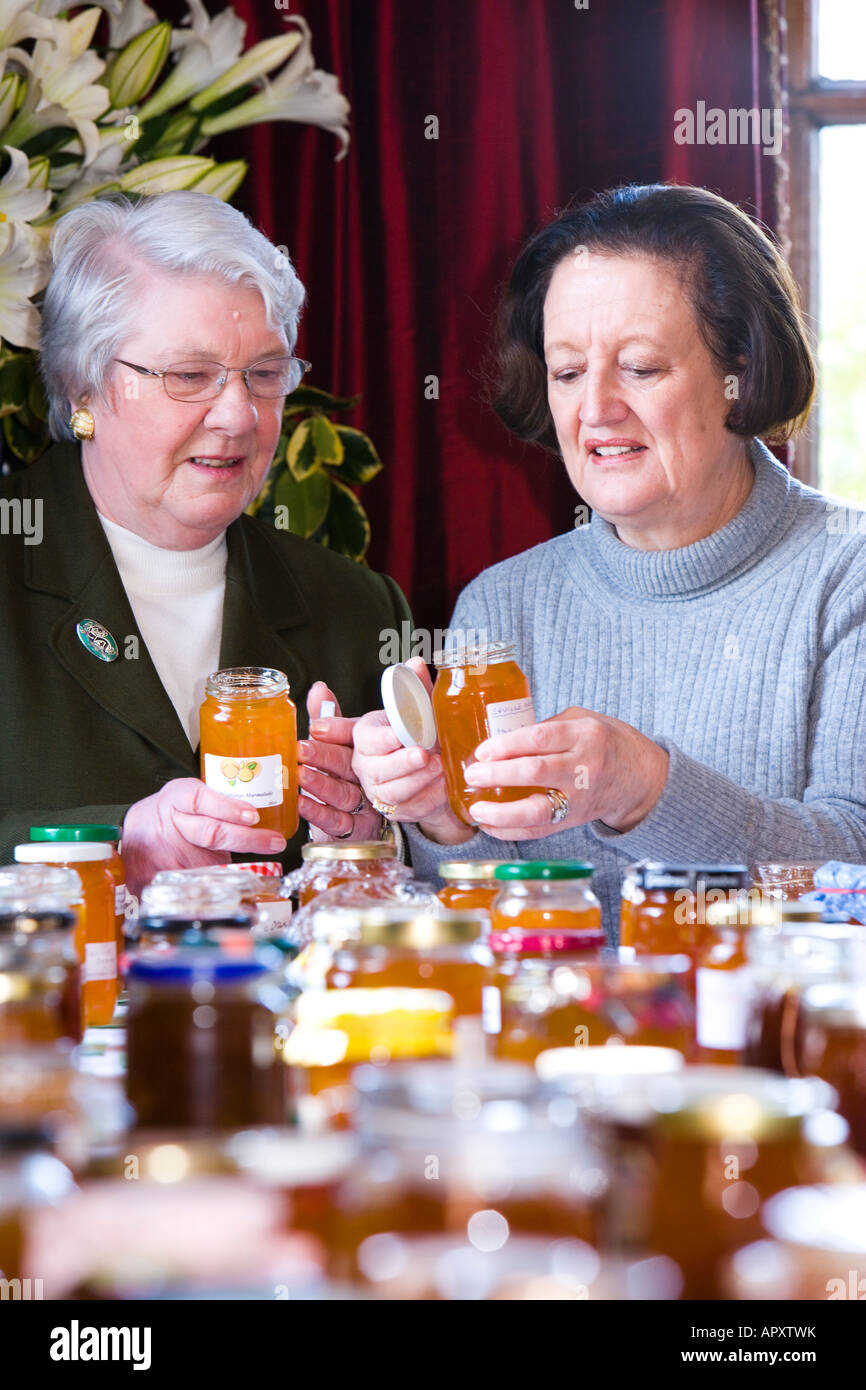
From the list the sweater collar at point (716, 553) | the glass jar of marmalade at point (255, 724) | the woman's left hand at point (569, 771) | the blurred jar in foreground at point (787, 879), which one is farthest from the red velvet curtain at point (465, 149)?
the blurred jar in foreground at point (787, 879)

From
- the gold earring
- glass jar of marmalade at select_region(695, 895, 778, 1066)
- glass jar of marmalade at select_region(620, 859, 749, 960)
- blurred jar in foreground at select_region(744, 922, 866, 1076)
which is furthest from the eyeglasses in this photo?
blurred jar in foreground at select_region(744, 922, 866, 1076)

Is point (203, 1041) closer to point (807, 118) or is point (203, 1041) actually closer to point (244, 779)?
point (244, 779)

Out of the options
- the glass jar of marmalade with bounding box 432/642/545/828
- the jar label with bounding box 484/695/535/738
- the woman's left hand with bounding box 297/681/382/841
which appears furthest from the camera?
the woman's left hand with bounding box 297/681/382/841

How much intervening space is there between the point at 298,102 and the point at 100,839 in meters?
1.90

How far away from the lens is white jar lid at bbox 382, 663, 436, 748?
148 centimetres

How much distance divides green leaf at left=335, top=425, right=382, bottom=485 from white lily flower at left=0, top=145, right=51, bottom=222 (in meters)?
0.70

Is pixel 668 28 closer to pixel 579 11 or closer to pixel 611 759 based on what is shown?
pixel 579 11

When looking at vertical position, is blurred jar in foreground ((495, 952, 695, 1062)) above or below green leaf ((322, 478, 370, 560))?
below

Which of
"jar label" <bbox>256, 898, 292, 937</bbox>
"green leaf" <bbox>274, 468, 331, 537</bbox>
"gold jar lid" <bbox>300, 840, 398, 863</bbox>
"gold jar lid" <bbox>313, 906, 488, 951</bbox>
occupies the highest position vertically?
"green leaf" <bbox>274, 468, 331, 537</bbox>

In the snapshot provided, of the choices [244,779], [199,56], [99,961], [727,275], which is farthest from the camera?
[199,56]

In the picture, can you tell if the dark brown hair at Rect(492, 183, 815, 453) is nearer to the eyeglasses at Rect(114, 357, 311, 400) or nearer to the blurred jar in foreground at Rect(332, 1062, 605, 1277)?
the eyeglasses at Rect(114, 357, 311, 400)

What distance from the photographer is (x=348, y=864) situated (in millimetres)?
1219

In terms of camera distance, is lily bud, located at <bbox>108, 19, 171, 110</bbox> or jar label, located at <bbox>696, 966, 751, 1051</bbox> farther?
lily bud, located at <bbox>108, 19, 171, 110</bbox>

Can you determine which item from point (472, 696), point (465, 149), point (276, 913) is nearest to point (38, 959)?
point (276, 913)
